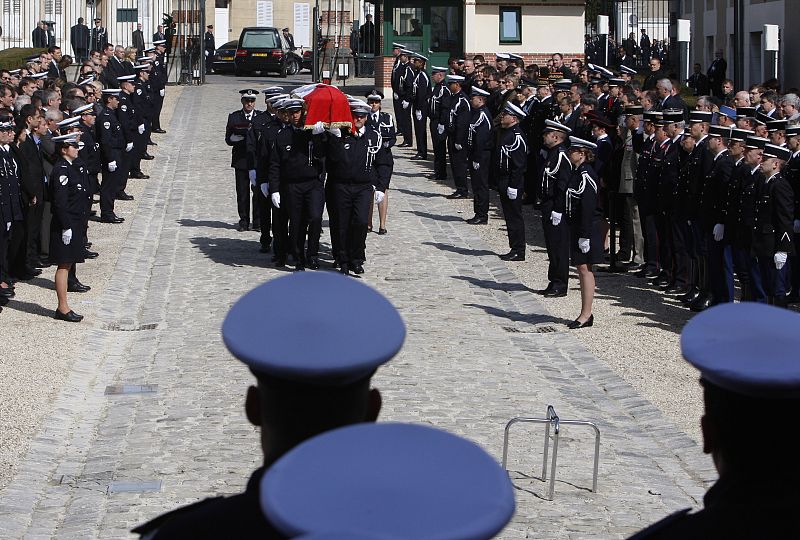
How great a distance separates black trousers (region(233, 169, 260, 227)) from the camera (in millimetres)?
19469

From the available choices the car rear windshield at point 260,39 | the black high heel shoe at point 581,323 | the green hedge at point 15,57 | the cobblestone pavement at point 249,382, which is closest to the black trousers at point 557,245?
the cobblestone pavement at point 249,382

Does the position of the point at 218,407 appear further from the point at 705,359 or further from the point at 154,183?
the point at 154,183

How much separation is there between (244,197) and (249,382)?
27.3ft

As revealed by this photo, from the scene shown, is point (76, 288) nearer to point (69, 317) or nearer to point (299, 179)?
point (69, 317)

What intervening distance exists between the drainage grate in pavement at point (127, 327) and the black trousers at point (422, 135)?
42.4 feet

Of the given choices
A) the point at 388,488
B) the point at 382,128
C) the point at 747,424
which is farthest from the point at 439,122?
the point at 388,488

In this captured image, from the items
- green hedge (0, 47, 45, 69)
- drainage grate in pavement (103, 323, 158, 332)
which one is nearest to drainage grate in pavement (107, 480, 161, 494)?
drainage grate in pavement (103, 323, 158, 332)

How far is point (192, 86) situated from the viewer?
4159 centimetres

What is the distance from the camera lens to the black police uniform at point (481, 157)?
20.7 metres

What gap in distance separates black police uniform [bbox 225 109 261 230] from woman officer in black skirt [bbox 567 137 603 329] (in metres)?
5.80

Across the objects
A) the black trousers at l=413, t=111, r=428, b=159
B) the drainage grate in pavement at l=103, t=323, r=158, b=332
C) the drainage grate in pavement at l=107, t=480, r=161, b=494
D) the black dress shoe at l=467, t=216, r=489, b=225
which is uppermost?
the black trousers at l=413, t=111, r=428, b=159

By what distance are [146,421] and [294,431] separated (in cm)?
792

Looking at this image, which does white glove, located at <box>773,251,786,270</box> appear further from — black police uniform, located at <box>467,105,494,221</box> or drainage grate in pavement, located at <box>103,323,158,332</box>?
black police uniform, located at <box>467,105,494,221</box>

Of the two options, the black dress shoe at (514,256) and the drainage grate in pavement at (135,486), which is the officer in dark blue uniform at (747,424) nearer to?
the drainage grate in pavement at (135,486)
